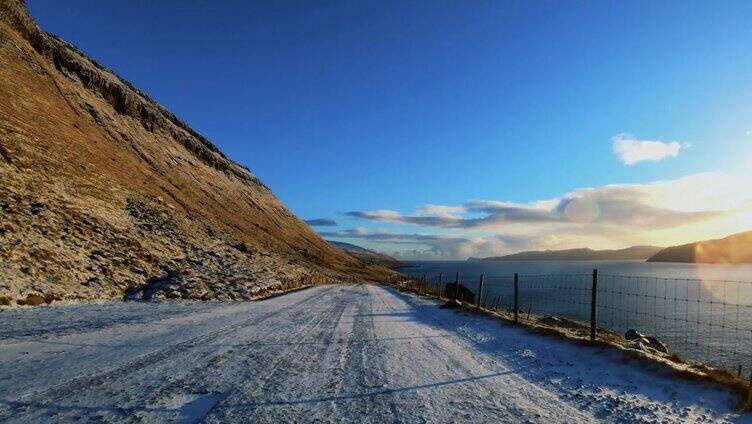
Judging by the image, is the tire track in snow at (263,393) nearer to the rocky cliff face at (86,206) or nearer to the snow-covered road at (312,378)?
the snow-covered road at (312,378)

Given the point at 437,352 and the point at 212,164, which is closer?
the point at 437,352

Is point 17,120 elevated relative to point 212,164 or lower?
lower

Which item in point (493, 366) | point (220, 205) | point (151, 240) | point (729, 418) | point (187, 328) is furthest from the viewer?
point (220, 205)

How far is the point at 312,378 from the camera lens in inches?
298

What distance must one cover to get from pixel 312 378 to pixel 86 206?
28644 millimetres

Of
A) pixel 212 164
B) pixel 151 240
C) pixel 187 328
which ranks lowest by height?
pixel 187 328

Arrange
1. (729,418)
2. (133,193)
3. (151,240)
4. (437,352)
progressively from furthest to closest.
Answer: (133,193) → (151,240) → (437,352) → (729,418)

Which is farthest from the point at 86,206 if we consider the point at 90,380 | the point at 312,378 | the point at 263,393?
the point at 263,393

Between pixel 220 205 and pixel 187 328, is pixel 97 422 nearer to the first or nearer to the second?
pixel 187 328

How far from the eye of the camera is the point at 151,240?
32.6 metres

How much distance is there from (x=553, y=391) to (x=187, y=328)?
32.4 ft

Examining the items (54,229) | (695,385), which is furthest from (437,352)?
(54,229)

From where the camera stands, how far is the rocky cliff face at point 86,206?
20.1 meters

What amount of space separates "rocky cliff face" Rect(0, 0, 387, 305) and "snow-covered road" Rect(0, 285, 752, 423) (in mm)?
7654
